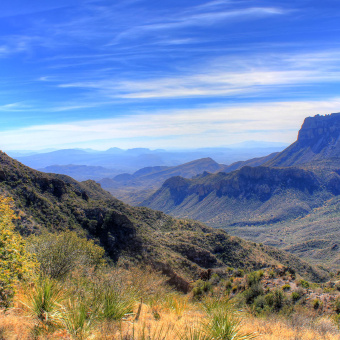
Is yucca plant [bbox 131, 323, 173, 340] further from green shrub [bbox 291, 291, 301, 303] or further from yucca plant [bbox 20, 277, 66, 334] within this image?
green shrub [bbox 291, 291, 301, 303]

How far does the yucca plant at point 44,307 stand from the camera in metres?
7.62

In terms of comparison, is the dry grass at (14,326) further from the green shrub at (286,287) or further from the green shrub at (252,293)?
the green shrub at (286,287)

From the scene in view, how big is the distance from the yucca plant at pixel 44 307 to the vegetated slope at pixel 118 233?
24.3m

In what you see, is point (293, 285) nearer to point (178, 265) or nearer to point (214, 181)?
point (178, 265)

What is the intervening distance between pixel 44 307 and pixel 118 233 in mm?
31020

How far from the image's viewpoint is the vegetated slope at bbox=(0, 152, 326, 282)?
34688 mm

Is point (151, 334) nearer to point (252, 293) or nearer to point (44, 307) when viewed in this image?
point (44, 307)

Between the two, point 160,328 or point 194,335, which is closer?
point 194,335

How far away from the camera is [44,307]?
815 cm

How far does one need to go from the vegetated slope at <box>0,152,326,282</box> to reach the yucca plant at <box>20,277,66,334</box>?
24263 millimetres

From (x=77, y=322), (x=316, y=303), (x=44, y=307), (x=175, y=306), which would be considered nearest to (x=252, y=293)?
(x=316, y=303)

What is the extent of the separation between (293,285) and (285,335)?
41.6ft

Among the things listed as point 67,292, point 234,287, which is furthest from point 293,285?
point 67,292

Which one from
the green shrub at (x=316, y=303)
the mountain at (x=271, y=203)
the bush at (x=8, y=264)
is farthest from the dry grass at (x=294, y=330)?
the mountain at (x=271, y=203)
